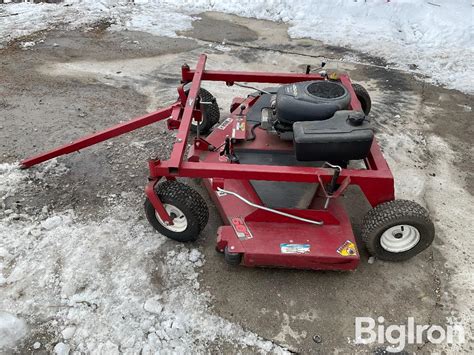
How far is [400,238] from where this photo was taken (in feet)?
10.5

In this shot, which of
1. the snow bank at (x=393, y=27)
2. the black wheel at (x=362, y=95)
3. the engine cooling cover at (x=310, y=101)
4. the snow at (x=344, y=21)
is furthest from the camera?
the snow at (x=344, y=21)

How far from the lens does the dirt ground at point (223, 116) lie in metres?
3.04

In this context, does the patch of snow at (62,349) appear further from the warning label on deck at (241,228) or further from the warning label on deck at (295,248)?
the warning label on deck at (295,248)

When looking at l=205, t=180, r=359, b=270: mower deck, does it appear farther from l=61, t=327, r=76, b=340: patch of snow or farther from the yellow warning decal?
l=61, t=327, r=76, b=340: patch of snow

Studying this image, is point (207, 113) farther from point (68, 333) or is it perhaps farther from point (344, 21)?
point (344, 21)

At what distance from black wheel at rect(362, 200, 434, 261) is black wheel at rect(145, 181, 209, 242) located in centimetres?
123

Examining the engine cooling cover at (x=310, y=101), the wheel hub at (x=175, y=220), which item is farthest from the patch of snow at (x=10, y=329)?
the engine cooling cover at (x=310, y=101)

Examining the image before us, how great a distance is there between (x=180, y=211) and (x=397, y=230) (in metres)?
1.61

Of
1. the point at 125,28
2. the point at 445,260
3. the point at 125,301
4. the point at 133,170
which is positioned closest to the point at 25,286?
the point at 125,301

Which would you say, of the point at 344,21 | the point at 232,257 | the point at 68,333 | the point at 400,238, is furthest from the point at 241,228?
the point at 344,21

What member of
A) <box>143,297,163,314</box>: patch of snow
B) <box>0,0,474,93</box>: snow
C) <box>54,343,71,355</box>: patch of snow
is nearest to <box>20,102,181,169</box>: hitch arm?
<box>143,297,163,314</box>: patch of snow

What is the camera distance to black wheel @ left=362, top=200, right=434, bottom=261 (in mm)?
2990

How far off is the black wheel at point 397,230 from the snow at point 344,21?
12.2ft

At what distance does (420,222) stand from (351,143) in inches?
29.6
